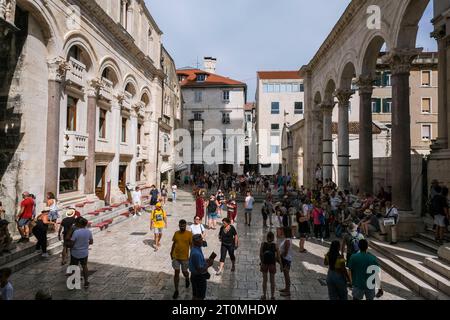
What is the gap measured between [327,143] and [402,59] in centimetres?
1020

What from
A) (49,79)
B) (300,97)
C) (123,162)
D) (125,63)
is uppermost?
(300,97)

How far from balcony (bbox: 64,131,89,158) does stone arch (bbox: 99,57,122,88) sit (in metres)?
4.56

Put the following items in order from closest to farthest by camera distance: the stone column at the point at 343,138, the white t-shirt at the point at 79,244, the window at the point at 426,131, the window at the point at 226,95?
the white t-shirt at the point at 79,244
the stone column at the point at 343,138
the window at the point at 426,131
the window at the point at 226,95

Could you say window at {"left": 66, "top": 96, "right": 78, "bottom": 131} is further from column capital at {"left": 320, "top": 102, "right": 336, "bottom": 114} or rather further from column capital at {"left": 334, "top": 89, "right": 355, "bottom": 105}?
column capital at {"left": 320, "top": 102, "right": 336, "bottom": 114}

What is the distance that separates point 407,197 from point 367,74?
6627 mm

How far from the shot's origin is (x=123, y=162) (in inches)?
817

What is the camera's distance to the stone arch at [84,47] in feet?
43.3

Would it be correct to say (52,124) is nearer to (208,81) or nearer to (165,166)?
(165,166)

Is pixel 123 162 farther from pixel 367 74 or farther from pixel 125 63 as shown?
pixel 367 74

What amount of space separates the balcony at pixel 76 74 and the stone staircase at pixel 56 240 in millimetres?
5991

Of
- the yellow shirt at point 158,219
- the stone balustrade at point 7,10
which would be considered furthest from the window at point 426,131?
the stone balustrade at point 7,10

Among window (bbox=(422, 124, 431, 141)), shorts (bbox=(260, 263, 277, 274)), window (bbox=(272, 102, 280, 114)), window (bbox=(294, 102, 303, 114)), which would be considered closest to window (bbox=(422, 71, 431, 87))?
window (bbox=(422, 124, 431, 141))

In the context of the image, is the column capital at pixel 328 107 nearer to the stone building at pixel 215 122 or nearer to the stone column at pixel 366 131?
the stone column at pixel 366 131
